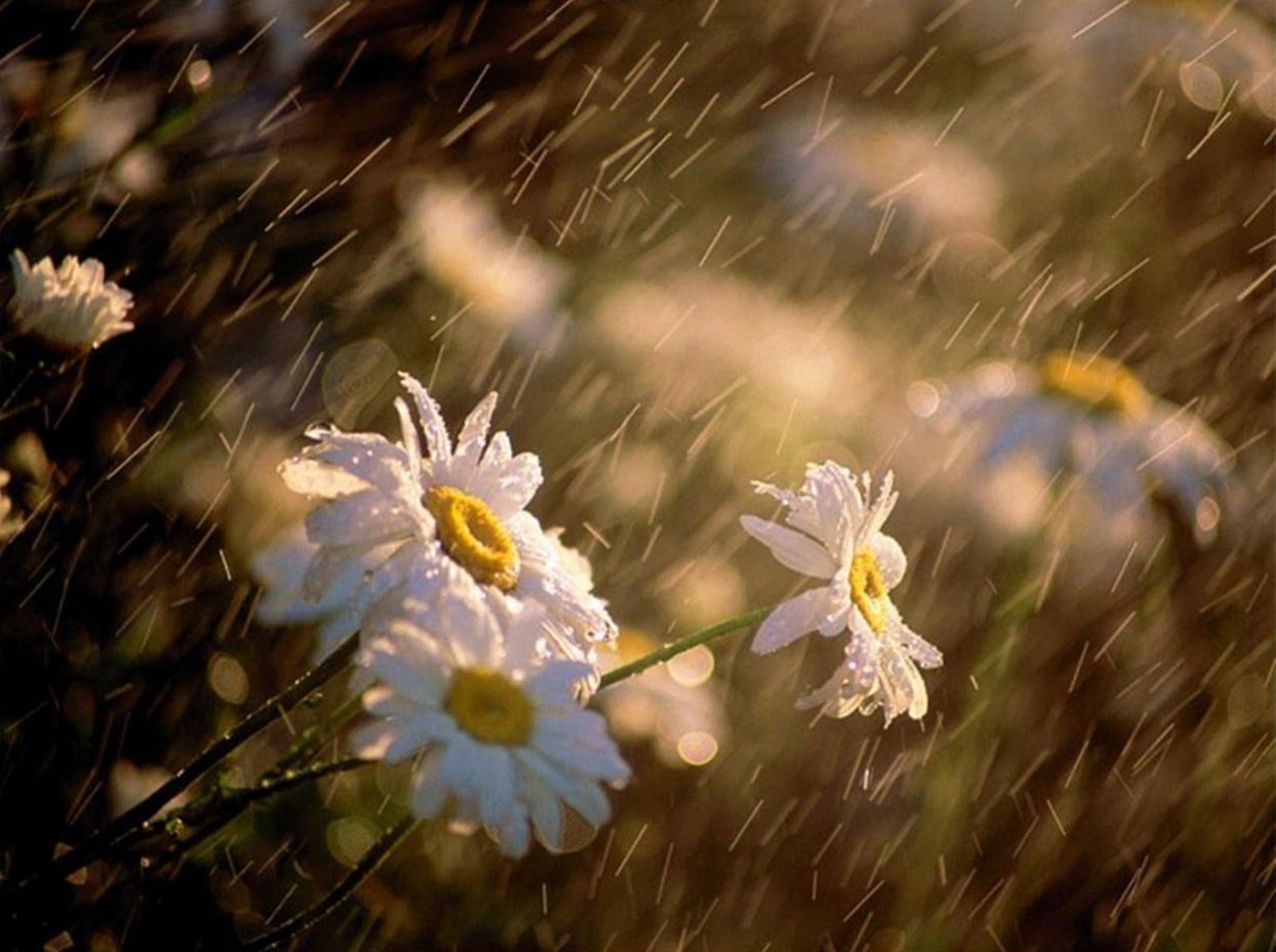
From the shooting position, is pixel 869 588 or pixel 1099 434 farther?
pixel 1099 434

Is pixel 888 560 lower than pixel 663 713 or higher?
higher

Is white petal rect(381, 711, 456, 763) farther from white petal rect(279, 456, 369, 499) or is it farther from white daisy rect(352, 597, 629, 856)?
white petal rect(279, 456, 369, 499)

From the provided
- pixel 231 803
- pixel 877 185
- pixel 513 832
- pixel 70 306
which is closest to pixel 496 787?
pixel 513 832

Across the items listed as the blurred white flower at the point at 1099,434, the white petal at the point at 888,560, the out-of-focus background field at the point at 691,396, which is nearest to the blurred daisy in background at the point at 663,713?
the out-of-focus background field at the point at 691,396

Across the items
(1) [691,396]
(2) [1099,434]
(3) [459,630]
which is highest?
(3) [459,630]

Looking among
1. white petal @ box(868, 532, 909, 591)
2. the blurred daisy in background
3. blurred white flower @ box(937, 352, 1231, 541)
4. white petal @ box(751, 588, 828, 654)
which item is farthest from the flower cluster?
blurred white flower @ box(937, 352, 1231, 541)

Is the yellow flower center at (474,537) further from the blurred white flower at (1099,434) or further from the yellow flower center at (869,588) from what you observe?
the blurred white flower at (1099,434)

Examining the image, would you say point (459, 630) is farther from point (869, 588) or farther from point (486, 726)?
point (869, 588)
